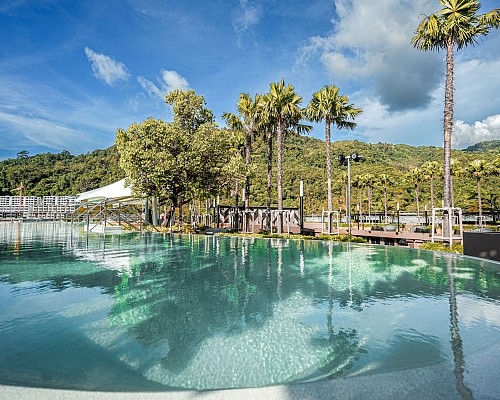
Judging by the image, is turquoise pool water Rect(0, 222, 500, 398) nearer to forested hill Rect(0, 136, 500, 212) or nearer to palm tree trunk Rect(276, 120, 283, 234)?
palm tree trunk Rect(276, 120, 283, 234)

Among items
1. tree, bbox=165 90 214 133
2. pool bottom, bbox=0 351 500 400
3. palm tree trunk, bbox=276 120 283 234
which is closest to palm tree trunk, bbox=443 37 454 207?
palm tree trunk, bbox=276 120 283 234

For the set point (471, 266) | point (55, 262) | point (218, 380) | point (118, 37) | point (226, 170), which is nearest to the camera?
point (218, 380)

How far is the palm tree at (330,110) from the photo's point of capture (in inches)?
805

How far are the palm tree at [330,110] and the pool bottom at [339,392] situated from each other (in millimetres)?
18612

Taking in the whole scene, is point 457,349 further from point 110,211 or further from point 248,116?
point 110,211

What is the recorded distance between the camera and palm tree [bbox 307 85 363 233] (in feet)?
67.1

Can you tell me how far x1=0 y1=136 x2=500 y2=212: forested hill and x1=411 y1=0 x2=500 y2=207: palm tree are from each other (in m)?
34.1

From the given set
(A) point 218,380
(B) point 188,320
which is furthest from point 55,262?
(A) point 218,380

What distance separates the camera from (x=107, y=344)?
3.51 metres

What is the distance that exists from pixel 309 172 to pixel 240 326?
2281 inches

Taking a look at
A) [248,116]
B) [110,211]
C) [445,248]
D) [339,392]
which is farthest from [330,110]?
[339,392]

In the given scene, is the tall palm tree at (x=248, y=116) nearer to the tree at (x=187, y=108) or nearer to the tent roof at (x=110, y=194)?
the tree at (x=187, y=108)

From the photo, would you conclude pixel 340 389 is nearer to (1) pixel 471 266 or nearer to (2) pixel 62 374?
(2) pixel 62 374

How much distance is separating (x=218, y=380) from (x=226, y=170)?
18399 mm
